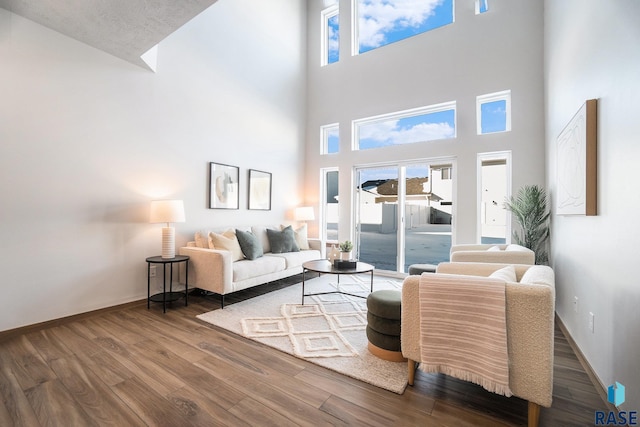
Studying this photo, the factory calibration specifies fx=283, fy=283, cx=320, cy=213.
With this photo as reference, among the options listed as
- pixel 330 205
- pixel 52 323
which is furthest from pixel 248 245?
pixel 330 205

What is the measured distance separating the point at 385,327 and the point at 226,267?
2014mm

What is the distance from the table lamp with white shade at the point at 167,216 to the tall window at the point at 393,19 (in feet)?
15.3

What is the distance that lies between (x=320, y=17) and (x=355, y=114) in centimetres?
251

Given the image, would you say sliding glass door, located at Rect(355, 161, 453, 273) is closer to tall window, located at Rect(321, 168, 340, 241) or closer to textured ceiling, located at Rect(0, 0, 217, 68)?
tall window, located at Rect(321, 168, 340, 241)

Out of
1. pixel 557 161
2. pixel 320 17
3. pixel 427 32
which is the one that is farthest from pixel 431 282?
pixel 320 17

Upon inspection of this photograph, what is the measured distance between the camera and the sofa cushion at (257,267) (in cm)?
358

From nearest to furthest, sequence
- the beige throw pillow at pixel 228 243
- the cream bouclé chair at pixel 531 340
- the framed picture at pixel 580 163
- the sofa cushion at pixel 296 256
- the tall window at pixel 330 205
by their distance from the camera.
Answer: the cream bouclé chair at pixel 531 340 → the framed picture at pixel 580 163 → the beige throw pillow at pixel 228 243 → the sofa cushion at pixel 296 256 → the tall window at pixel 330 205

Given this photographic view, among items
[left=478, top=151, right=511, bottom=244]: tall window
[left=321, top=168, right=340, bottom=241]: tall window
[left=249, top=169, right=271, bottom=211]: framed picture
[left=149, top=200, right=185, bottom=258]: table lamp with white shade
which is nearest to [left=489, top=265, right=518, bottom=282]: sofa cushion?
[left=478, top=151, right=511, bottom=244]: tall window

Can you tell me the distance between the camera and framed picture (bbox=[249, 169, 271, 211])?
5016 mm

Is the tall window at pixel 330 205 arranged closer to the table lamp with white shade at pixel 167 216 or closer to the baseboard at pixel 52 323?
the table lamp with white shade at pixel 167 216

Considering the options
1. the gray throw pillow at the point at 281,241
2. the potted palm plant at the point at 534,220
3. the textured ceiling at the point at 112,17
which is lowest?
the gray throw pillow at the point at 281,241

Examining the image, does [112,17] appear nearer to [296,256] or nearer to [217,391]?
[217,391]

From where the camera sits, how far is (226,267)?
11.1 ft

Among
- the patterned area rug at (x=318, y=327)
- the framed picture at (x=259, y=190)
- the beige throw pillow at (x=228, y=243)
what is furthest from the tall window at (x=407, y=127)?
the beige throw pillow at (x=228, y=243)
